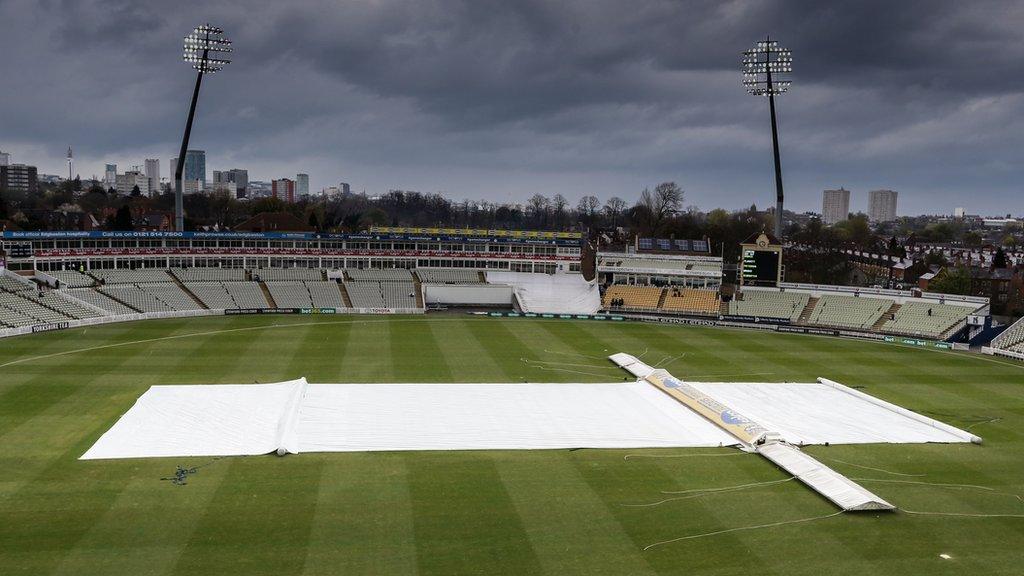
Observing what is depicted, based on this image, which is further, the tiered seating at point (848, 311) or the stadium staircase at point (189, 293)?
the stadium staircase at point (189, 293)

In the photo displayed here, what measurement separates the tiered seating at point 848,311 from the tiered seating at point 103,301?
1873 inches

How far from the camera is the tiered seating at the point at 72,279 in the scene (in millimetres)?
50537

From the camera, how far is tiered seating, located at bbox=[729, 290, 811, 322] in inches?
2116

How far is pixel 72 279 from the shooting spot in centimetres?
5147

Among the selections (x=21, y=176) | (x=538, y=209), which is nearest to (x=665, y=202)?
(x=538, y=209)

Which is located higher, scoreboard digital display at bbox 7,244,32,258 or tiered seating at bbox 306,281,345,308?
scoreboard digital display at bbox 7,244,32,258

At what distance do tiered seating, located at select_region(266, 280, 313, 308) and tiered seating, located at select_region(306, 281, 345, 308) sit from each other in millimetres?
388

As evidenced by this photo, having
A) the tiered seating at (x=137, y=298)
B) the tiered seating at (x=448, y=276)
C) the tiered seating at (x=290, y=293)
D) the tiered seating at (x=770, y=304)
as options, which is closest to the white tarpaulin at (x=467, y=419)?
the tiered seating at (x=770, y=304)

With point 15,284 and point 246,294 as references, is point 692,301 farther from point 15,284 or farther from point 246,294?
point 15,284

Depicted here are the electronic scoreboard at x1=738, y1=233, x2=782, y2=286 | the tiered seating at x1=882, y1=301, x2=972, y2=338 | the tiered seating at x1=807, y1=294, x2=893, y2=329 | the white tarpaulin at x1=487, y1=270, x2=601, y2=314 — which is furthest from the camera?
the white tarpaulin at x1=487, y1=270, x2=601, y2=314

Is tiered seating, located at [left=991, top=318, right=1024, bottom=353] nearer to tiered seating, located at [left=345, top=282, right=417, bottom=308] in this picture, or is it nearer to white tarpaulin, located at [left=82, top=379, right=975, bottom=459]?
white tarpaulin, located at [left=82, top=379, right=975, bottom=459]

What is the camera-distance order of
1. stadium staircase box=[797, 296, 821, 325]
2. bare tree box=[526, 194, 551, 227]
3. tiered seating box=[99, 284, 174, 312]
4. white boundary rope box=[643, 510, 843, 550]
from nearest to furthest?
white boundary rope box=[643, 510, 843, 550]
tiered seating box=[99, 284, 174, 312]
stadium staircase box=[797, 296, 821, 325]
bare tree box=[526, 194, 551, 227]

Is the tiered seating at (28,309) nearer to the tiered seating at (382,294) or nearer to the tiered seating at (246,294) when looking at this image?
the tiered seating at (246,294)

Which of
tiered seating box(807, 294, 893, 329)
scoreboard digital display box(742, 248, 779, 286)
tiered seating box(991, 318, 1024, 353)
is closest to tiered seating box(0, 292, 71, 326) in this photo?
scoreboard digital display box(742, 248, 779, 286)
